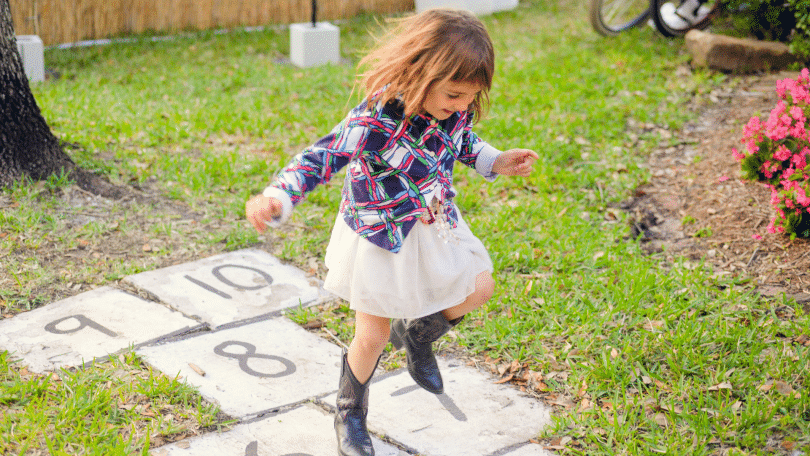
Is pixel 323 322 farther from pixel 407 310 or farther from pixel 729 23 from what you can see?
pixel 729 23

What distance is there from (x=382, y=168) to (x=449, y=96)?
12.0 inches

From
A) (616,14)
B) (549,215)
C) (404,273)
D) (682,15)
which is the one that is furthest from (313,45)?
(404,273)

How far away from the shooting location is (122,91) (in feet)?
20.5

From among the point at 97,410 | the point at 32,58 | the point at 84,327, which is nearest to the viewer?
the point at 97,410

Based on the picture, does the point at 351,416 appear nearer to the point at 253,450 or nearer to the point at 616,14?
the point at 253,450

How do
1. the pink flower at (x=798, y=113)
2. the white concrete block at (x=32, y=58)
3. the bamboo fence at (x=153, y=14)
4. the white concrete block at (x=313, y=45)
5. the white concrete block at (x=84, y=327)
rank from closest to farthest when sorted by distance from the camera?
the white concrete block at (x=84, y=327)
the pink flower at (x=798, y=113)
the white concrete block at (x=32, y=58)
the bamboo fence at (x=153, y=14)
the white concrete block at (x=313, y=45)

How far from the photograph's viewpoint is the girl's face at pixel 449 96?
6.87 feet

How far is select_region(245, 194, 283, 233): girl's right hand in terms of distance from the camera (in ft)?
6.60

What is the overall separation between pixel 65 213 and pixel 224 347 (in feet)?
5.27

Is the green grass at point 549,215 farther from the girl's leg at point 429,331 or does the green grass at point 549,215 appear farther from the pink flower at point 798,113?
the pink flower at point 798,113

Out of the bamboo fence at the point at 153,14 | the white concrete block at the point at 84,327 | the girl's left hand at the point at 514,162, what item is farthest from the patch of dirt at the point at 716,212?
the bamboo fence at the point at 153,14

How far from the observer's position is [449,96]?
2.12 metres

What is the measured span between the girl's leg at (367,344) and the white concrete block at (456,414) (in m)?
0.32

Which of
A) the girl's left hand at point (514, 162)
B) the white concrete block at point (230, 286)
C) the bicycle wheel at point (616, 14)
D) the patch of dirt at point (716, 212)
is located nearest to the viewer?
the girl's left hand at point (514, 162)
